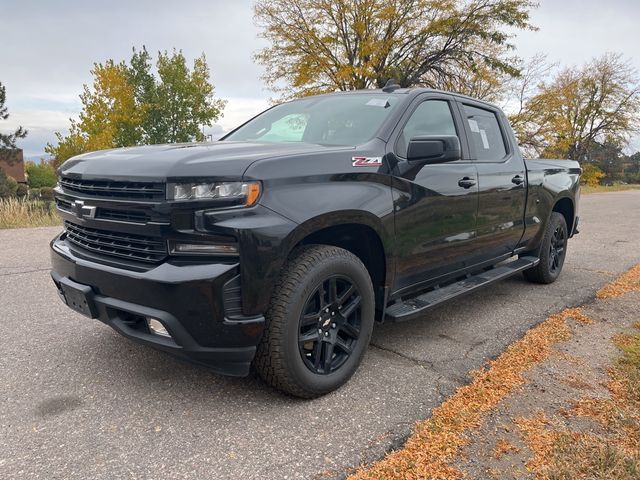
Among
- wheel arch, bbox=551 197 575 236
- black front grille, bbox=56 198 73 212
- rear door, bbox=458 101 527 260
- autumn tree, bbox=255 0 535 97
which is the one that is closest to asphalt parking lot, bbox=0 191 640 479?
rear door, bbox=458 101 527 260

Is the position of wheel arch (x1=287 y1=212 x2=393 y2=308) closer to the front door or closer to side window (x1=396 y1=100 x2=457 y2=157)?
the front door

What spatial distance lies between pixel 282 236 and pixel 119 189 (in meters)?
0.87

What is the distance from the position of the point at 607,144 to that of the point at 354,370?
4414 cm

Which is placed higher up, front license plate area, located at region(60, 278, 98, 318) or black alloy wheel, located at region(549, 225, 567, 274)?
front license plate area, located at region(60, 278, 98, 318)

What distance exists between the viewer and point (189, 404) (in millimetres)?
2627

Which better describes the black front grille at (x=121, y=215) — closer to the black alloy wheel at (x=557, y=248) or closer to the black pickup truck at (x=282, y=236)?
the black pickup truck at (x=282, y=236)

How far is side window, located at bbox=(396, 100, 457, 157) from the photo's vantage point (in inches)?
128

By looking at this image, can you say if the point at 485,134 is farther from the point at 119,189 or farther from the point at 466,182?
the point at 119,189

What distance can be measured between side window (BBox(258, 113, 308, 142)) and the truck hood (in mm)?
644

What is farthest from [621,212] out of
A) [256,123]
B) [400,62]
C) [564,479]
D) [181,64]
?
[181,64]

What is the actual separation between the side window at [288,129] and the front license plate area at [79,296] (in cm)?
159

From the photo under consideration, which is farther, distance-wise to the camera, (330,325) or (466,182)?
(466,182)

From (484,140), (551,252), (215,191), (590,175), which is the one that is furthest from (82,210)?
(590,175)

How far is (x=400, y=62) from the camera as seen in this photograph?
22.7m
